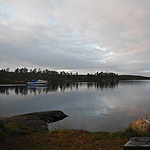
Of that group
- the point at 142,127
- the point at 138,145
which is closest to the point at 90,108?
the point at 142,127

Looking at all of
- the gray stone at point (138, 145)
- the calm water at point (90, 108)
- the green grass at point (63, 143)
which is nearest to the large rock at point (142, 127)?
the green grass at point (63, 143)

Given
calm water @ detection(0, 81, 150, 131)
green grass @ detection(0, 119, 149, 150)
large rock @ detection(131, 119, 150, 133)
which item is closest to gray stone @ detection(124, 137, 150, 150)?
green grass @ detection(0, 119, 149, 150)

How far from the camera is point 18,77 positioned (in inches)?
6481

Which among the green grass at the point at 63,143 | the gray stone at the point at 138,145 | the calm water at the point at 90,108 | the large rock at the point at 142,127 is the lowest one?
the calm water at the point at 90,108

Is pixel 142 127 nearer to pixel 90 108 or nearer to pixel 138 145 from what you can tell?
pixel 138 145

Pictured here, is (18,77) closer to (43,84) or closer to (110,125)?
(43,84)

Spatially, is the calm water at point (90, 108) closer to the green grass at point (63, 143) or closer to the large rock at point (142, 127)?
the green grass at point (63, 143)

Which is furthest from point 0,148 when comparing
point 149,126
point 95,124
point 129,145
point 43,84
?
point 43,84

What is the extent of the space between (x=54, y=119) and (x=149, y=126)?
1249 centimetres

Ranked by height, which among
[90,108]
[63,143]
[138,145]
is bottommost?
[90,108]

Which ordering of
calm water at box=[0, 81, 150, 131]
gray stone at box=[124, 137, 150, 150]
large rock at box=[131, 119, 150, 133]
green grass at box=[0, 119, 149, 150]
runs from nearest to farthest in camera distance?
gray stone at box=[124, 137, 150, 150] < green grass at box=[0, 119, 149, 150] < large rock at box=[131, 119, 150, 133] < calm water at box=[0, 81, 150, 131]

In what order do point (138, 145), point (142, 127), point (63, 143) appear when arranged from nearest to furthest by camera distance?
point (138, 145)
point (63, 143)
point (142, 127)

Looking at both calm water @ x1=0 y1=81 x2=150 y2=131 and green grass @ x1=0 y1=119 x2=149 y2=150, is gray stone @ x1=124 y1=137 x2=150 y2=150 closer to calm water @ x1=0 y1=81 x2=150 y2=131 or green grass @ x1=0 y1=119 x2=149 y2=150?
green grass @ x1=0 y1=119 x2=149 y2=150

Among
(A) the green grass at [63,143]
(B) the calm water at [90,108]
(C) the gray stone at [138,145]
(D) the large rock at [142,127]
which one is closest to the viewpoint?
(C) the gray stone at [138,145]
